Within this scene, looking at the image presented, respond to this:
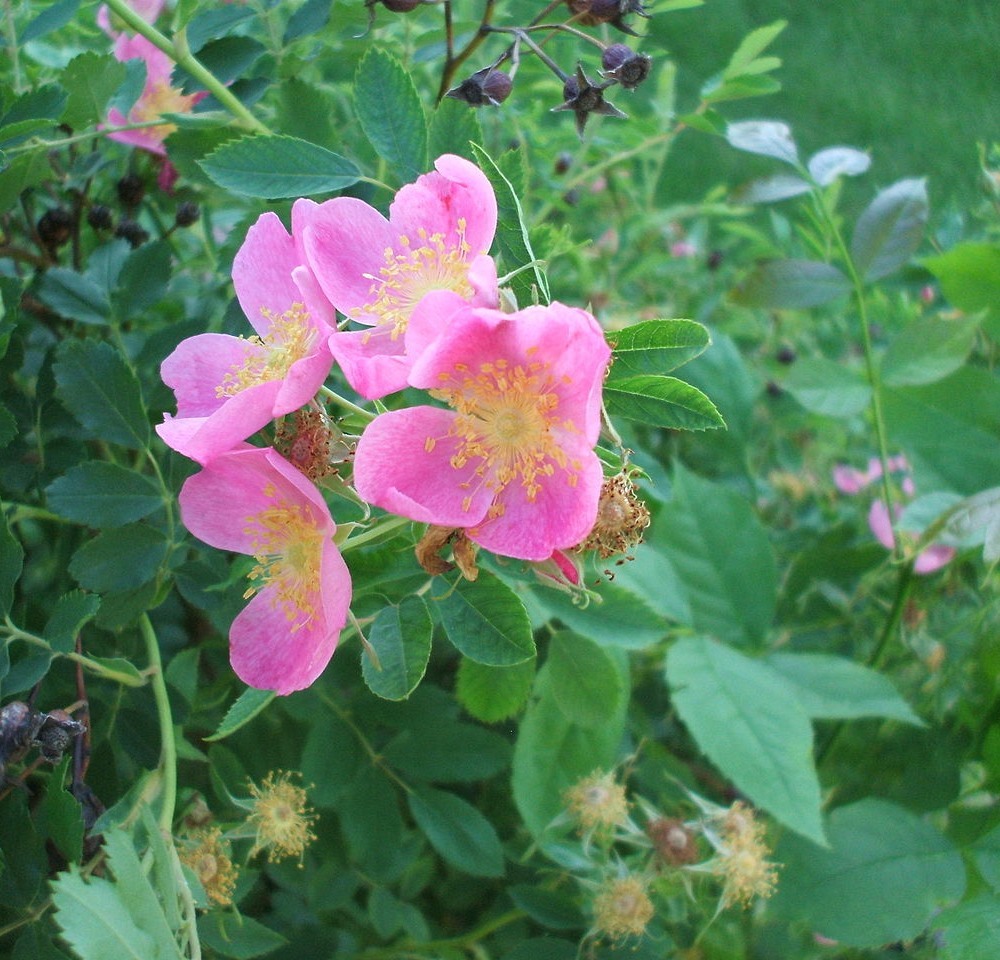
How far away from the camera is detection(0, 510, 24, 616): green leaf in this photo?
0.52 metres

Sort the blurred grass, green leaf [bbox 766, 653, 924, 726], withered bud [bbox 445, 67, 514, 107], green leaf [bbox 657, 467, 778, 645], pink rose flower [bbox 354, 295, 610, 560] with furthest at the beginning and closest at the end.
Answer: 1. the blurred grass
2. green leaf [bbox 657, 467, 778, 645]
3. green leaf [bbox 766, 653, 924, 726]
4. withered bud [bbox 445, 67, 514, 107]
5. pink rose flower [bbox 354, 295, 610, 560]

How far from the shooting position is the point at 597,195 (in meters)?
1.36

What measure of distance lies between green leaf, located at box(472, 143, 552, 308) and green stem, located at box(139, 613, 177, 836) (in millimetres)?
292

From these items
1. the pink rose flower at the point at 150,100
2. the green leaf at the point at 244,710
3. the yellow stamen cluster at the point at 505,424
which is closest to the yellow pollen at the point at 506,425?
the yellow stamen cluster at the point at 505,424

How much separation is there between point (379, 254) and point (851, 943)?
1.80 feet

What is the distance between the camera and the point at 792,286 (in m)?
0.87

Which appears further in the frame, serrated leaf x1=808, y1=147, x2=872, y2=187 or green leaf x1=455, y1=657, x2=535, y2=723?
serrated leaf x1=808, y1=147, x2=872, y2=187

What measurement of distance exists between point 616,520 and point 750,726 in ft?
1.12

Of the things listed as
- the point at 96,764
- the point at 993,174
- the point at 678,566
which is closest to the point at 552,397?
the point at 96,764

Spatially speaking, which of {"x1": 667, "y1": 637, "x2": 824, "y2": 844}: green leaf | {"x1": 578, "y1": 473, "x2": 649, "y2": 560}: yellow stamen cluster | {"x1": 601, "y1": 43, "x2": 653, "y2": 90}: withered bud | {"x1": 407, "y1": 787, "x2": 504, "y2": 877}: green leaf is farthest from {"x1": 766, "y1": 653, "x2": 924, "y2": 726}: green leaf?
{"x1": 601, "y1": 43, "x2": 653, "y2": 90}: withered bud

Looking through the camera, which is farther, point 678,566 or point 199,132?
point 678,566

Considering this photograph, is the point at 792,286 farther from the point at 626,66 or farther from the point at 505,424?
the point at 505,424

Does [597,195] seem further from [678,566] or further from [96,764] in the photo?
[96,764]

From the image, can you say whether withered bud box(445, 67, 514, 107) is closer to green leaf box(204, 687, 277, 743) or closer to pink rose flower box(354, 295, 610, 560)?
pink rose flower box(354, 295, 610, 560)
